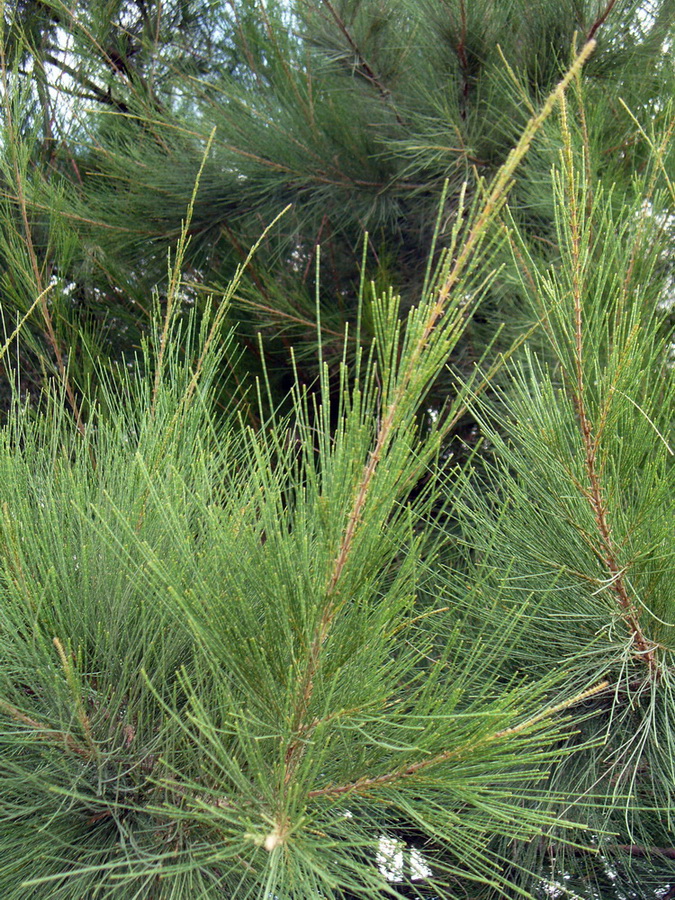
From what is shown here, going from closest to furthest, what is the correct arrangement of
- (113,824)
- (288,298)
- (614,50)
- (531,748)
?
(113,824) < (531,748) < (614,50) < (288,298)

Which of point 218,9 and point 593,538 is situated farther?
point 218,9

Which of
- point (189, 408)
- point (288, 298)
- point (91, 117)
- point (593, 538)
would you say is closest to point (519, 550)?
point (593, 538)

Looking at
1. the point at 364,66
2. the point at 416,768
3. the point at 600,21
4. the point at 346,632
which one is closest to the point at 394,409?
the point at 346,632

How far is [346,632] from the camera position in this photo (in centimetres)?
63

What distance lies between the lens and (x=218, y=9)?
87.7 inches

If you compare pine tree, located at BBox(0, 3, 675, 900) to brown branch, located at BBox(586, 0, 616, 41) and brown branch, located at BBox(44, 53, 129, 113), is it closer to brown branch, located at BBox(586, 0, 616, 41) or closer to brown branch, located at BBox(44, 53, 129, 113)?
brown branch, located at BBox(586, 0, 616, 41)

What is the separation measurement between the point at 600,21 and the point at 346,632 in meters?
1.39

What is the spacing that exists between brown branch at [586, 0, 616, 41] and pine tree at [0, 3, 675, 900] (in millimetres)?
618

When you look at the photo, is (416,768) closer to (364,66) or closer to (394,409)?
A: (394,409)

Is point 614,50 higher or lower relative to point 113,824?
higher

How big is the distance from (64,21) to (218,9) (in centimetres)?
40

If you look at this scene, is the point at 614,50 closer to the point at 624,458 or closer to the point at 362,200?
the point at 362,200

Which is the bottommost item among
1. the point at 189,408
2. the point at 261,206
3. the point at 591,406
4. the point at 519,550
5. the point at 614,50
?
the point at 519,550

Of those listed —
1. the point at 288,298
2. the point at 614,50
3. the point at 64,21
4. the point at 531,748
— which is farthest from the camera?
the point at 64,21
